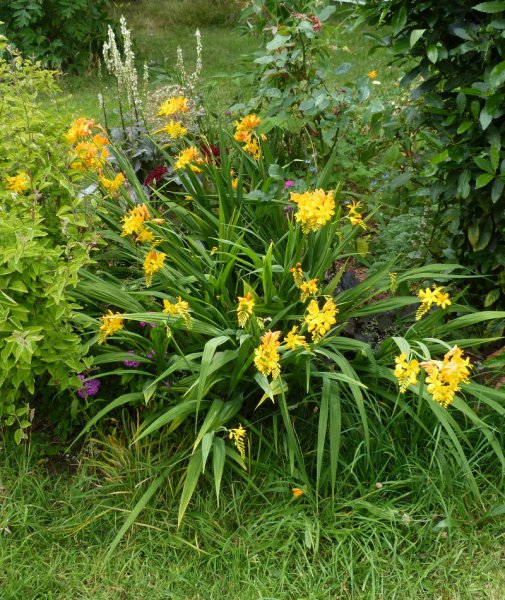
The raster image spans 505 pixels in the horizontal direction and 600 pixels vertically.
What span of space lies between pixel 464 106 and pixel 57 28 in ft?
22.2

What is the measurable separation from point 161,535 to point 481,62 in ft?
6.91

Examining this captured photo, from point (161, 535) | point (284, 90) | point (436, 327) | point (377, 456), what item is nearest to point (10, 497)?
point (161, 535)

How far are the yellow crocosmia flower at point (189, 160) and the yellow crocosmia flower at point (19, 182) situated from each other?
0.63 m

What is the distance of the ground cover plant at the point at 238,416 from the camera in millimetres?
2395

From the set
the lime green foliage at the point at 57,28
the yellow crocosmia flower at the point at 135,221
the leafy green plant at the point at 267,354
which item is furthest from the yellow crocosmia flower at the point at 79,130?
the lime green foliage at the point at 57,28

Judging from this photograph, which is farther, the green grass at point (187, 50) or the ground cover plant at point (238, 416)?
the green grass at point (187, 50)

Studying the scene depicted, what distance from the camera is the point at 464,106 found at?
2.87m

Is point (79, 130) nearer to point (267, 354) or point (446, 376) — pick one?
point (267, 354)

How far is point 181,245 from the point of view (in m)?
3.09

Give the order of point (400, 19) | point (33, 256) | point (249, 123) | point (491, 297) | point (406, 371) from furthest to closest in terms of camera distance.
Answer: point (249, 123)
point (491, 297)
point (400, 19)
point (33, 256)
point (406, 371)

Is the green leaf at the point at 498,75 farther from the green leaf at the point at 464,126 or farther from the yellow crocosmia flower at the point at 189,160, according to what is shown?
→ the yellow crocosmia flower at the point at 189,160

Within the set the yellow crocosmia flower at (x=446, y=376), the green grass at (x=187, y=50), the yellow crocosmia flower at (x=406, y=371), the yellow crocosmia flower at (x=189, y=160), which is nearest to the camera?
the yellow crocosmia flower at (x=446, y=376)

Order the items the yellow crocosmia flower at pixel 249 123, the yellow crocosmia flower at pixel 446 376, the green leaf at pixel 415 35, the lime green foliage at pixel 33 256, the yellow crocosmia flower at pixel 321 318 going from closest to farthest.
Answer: the yellow crocosmia flower at pixel 446 376, the yellow crocosmia flower at pixel 321 318, the lime green foliage at pixel 33 256, the green leaf at pixel 415 35, the yellow crocosmia flower at pixel 249 123

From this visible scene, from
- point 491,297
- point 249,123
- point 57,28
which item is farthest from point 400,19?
point 57,28
